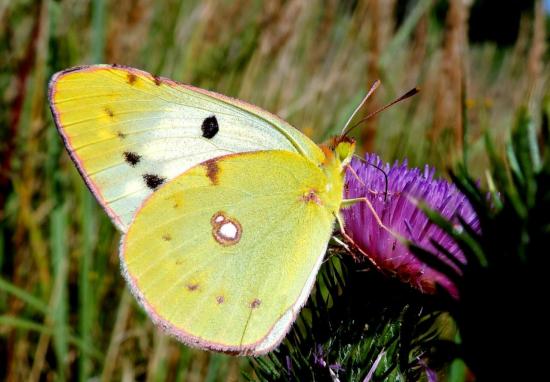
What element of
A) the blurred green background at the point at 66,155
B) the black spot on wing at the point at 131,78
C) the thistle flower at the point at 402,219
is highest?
the thistle flower at the point at 402,219

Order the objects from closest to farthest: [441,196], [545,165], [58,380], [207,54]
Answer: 1. [545,165]
2. [441,196]
3. [58,380]
4. [207,54]

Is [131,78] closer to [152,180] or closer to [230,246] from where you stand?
[152,180]

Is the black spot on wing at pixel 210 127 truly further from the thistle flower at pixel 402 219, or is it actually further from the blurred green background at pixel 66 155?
the blurred green background at pixel 66 155

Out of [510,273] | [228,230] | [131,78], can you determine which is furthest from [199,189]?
[510,273]

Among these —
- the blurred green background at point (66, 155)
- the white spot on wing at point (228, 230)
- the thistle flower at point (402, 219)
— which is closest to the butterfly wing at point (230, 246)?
the white spot on wing at point (228, 230)

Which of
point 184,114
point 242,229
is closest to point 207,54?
point 184,114

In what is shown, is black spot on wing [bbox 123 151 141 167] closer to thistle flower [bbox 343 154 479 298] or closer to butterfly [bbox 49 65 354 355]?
butterfly [bbox 49 65 354 355]

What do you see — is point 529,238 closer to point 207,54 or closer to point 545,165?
point 545,165

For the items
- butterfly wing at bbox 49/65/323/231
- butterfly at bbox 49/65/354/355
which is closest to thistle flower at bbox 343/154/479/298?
butterfly at bbox 49/65/354/355
